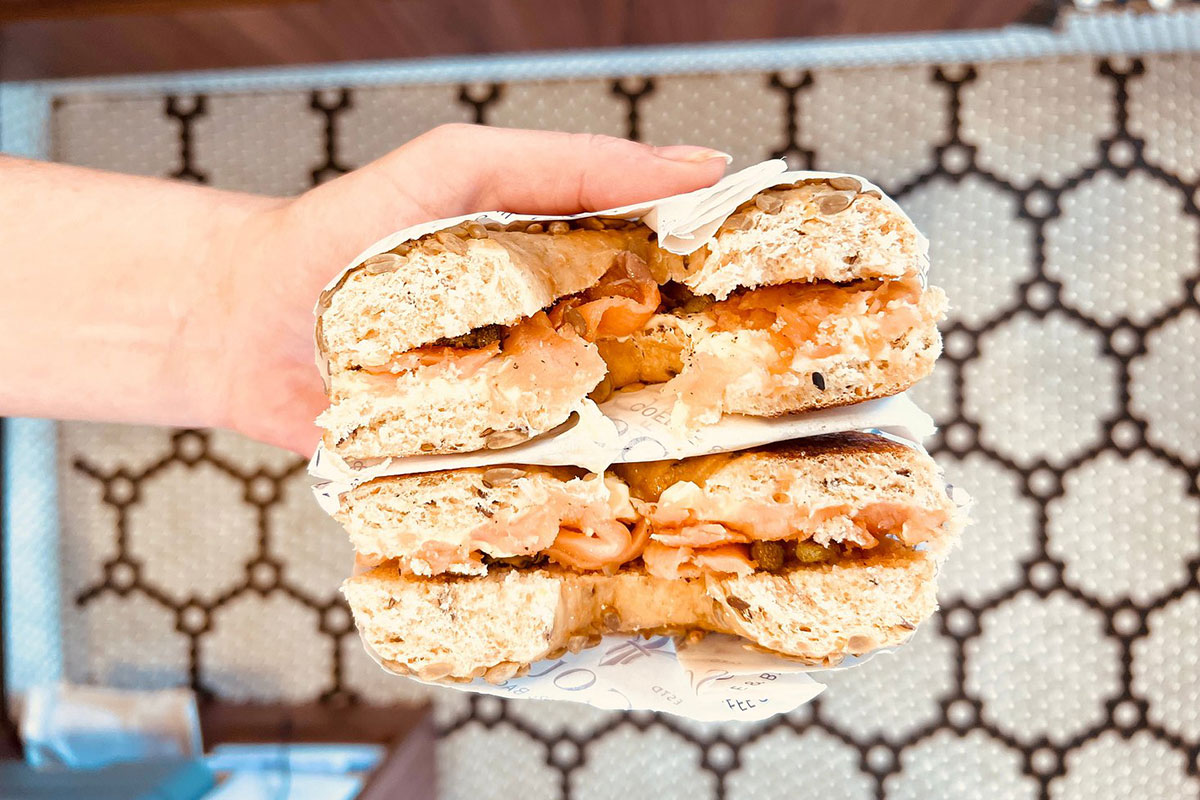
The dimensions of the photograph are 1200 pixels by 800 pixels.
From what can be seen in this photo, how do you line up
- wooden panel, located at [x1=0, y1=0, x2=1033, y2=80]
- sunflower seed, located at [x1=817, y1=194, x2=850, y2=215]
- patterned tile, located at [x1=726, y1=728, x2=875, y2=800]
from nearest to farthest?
sunflower seed, located at [x1=817, y1=194, x2=850, y2=215]
wooden panel, located at [x1=0, y1=0, x2=1033, y2=80]
patterned tile, located at [x1=726, y1=728, x2=875, y2=800]

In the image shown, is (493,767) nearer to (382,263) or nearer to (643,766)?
(643,766)

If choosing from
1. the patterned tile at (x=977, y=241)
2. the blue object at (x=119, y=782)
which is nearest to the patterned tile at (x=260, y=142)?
the blue object at (x=119, y=782)

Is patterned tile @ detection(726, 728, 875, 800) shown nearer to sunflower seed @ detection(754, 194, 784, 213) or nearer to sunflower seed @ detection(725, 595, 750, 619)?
sunflower seed @ detection(725, 595, 750, 619)

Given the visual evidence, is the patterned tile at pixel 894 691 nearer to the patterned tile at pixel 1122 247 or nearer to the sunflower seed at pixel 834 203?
the patterned tile at pixel 1122 247

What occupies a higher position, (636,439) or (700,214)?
(700,214)

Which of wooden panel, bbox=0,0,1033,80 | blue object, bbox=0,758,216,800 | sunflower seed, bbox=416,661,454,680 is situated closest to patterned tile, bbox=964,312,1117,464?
wooden panel, bbox=0,0,1033,80

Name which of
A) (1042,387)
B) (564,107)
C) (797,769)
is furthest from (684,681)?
(564,107)
